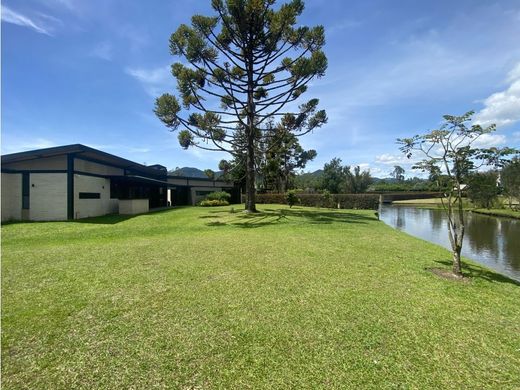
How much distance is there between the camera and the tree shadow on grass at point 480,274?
18.6 feet

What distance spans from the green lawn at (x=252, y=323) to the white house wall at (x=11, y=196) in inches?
372

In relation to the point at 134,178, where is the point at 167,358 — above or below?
below

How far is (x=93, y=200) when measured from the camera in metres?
16.5

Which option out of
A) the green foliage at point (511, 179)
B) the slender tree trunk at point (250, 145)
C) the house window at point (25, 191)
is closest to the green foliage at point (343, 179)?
the green foliage at point (511, 179)

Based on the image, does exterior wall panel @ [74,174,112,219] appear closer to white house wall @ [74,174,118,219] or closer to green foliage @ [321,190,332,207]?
white house wall @ [74,174,118,219]

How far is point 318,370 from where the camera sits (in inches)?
104

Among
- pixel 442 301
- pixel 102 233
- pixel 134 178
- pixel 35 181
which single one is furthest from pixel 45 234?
pixel 442 301

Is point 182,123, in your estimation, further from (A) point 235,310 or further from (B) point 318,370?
(B) point 318,370

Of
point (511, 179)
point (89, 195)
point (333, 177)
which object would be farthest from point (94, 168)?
point (333, 177)

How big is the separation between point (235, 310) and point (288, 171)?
125ft

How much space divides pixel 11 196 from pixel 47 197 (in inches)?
61.7

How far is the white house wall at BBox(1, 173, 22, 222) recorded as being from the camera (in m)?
13.7

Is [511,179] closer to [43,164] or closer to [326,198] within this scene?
[326,198]

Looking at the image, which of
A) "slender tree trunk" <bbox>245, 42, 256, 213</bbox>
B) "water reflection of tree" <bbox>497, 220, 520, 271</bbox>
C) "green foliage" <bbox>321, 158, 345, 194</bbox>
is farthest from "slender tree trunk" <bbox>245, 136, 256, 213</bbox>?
"green foliage" <bbox>321, 158, 345, 194</bbox>
